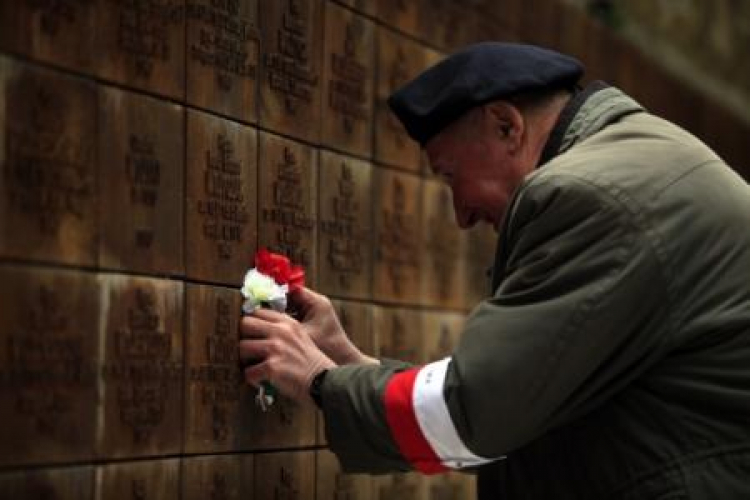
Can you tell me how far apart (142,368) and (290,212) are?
73 cm

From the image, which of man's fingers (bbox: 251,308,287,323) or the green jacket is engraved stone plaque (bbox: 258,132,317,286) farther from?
the green jacket

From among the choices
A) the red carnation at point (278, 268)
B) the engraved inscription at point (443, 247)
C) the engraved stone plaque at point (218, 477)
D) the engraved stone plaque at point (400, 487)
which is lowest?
the engraved stone plaque at point (400, 487)

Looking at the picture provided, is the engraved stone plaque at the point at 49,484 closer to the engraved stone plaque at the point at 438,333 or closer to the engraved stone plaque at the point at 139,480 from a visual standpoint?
the engraved stone plaque at the point at 139,480

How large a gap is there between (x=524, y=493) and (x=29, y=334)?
1.12 meters

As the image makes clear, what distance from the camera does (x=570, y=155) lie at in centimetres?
283

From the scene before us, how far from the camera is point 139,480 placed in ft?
9.24

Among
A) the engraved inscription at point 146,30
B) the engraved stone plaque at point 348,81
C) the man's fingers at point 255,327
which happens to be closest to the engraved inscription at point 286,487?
the man's fingers at point 255,327

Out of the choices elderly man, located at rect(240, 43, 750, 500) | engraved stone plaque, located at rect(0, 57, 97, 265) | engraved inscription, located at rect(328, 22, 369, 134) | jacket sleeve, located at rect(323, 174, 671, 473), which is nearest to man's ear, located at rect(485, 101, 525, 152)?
elderly man, located at rect(240, 43, 750, 500)

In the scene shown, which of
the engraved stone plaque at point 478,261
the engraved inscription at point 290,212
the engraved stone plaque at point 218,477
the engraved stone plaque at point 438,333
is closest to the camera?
the engraved stone plaque at point 218,477

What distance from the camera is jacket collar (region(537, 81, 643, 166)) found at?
3000mm

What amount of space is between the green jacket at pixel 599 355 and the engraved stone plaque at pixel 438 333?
4.02 feet

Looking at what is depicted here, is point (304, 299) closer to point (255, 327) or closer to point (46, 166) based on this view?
point (255, 327)

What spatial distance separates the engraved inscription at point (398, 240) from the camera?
393cm

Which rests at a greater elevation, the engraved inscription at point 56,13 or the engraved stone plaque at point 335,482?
the engraved inscription at point 56,13
